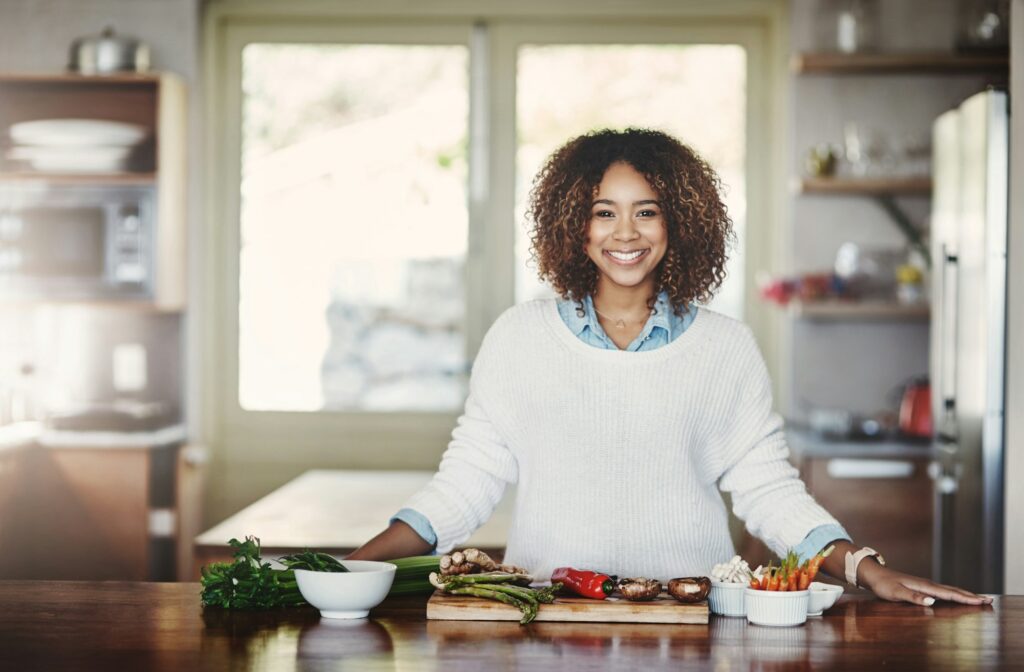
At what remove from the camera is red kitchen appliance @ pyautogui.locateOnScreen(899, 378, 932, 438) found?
14.7ft

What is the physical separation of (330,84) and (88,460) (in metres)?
1.81

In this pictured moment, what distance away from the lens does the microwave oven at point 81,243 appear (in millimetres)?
4656

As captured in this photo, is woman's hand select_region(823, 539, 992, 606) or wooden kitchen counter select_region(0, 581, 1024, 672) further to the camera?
woman's hand select_region(823, 539, 992, 606)

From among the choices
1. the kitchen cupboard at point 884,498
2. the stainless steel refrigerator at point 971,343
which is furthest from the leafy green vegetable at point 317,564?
the kitchen cupboard at point 884,498

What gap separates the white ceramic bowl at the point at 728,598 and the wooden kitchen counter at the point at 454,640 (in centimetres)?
3

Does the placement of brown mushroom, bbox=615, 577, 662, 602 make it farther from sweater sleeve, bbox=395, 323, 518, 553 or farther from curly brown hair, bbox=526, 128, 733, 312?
curly brown hair, bbox=526, 128, 733, 312

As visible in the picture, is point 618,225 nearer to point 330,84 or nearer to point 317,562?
point 317,562

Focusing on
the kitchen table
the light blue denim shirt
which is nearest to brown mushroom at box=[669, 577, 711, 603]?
the light blue denim shirt

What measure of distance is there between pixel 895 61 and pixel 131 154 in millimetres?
2930

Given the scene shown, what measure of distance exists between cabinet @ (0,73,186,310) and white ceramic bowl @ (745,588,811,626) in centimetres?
339

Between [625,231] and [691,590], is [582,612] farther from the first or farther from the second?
[625,231]

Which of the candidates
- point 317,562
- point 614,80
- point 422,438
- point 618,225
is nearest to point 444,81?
point 614,80

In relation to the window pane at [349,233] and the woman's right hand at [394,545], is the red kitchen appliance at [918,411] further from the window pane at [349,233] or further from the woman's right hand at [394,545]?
the woman's right hand at [394,545]

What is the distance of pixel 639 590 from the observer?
183cm
